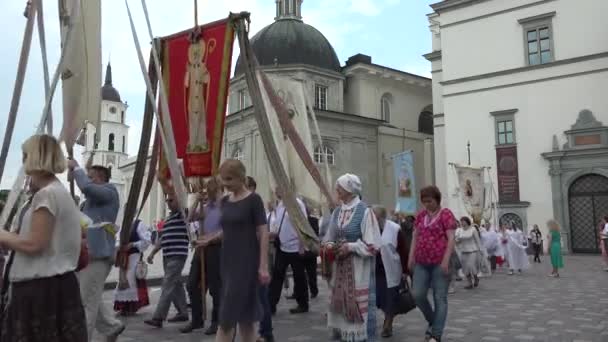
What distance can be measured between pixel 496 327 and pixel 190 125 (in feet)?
16.4

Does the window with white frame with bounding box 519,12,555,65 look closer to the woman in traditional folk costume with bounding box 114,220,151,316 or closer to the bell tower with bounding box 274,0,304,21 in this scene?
the bell tower with bounding box 274,0,304,21

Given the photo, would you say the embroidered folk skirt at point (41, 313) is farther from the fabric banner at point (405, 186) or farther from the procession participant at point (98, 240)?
the fabric banner at point (405, 186)

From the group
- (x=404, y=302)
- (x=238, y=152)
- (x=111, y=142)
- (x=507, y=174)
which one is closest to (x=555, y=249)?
(x=404, y=302)

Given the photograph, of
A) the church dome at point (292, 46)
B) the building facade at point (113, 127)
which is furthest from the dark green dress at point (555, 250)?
the building facade at point (113, 127)

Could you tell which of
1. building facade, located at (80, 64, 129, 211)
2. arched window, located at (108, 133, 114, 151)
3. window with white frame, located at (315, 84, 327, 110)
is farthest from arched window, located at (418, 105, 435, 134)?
arched window, located at (108, 133, 114, 151)

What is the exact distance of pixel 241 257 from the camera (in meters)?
4.86

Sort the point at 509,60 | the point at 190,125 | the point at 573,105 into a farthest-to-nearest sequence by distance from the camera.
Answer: the point at 509,60
the point at 573,105
the point at 190,125

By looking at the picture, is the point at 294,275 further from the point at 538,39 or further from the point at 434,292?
the point at 538,39

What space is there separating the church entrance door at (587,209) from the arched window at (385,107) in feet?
60.4

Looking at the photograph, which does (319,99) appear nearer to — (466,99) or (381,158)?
(381,158)

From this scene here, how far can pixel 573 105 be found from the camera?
91.9 ft

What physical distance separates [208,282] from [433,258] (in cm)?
298

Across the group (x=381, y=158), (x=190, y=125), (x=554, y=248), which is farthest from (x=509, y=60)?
(x=190, y=125)

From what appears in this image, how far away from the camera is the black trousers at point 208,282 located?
7.09m
